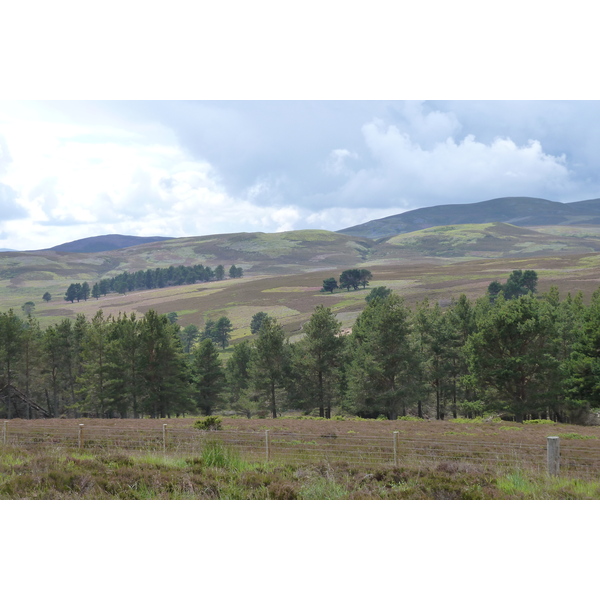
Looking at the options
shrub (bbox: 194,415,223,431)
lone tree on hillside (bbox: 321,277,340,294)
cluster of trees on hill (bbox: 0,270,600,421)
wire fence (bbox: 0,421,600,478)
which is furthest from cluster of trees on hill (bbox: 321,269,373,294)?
wire fence (bbox: 0,421,600,478)

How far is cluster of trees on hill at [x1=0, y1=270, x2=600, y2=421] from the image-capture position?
43.4 m

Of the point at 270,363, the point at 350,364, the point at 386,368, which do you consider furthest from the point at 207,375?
the point at 386,368

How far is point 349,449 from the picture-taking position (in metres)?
17.5

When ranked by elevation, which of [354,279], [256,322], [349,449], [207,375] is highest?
[354,279]

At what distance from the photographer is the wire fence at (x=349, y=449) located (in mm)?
12445

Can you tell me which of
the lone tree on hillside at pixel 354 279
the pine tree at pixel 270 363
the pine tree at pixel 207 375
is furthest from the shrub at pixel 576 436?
the lone tree on hillside at pixel 354 279

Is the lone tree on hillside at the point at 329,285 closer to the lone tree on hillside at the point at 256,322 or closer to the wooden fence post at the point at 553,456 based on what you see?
the lone tree on hillside at the point at 256,322

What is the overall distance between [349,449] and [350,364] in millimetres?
39494

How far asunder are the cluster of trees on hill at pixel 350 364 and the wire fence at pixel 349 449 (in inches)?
812

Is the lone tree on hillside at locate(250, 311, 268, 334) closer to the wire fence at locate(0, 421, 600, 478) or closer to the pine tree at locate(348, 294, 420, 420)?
the pine tree at locate(348, 294, 420, 420)

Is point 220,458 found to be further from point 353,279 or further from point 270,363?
point 353,279

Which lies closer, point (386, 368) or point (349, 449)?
point (349, 449)

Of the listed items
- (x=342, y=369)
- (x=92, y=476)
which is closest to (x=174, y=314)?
(x=342, y=369)

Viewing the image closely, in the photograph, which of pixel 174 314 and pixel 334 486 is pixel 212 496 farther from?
pixel 174 314
